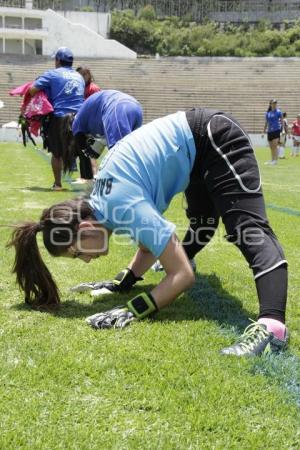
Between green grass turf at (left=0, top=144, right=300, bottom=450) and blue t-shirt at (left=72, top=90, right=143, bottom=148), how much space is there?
1.32 m

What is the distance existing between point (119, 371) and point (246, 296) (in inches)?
55.3

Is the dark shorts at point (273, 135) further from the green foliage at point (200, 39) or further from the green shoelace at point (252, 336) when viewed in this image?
the green foliage at point (200, 39)

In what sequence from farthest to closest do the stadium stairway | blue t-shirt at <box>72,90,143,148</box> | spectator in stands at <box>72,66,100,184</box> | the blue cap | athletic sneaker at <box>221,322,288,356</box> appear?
the stadium stairway
the blue cap
spectator in stands at <box>72,66,100,184</box>
blue t-shirt at <box>72,90,143,148</box>
athletic sneaker at <box>221,322,288,356</box>

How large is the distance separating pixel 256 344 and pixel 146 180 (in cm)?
96

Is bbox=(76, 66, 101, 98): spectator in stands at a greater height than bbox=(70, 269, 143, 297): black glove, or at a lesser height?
greater

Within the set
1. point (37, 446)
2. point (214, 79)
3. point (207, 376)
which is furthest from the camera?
point (214, 79)

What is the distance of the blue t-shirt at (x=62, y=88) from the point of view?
780 cm

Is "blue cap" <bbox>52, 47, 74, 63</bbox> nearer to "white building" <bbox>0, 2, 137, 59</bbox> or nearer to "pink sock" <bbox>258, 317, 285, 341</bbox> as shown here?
"pink sock" <bbox>258, 317, 285, 341</bbox>

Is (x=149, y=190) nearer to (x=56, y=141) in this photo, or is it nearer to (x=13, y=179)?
(x=56, y=141)

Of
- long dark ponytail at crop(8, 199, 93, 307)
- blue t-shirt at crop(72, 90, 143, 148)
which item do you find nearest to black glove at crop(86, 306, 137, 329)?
long dark ponytail at crop(8, 199, 93, 307)

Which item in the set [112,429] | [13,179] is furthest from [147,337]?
[13,179]

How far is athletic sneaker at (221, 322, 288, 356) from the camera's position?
2.49 metres

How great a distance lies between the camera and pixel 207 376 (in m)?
2.26

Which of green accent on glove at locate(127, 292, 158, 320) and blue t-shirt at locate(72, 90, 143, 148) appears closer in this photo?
green accent on glove at locate(127, 292, 158, 320)
